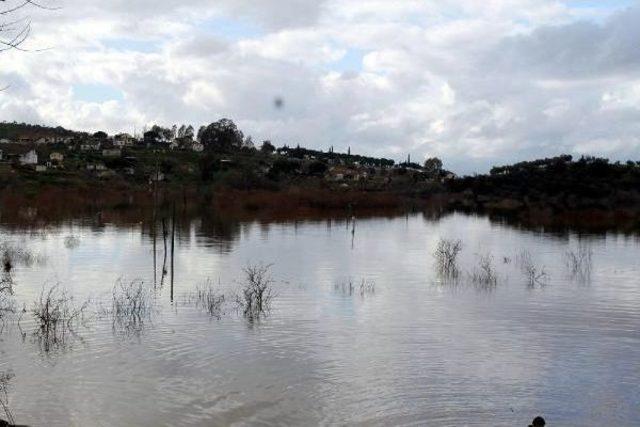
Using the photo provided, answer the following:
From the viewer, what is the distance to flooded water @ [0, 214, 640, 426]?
1316 cm

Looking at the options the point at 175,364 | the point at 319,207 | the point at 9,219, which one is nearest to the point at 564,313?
the point at 175,364

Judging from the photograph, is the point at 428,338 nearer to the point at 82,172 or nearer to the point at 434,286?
the point at 434,286

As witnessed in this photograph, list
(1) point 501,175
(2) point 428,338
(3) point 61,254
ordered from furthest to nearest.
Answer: (1) point 501,175
(3) point 61,254
(2) point 428,338

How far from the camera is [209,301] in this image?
22750 mm

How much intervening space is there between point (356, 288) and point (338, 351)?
10278 millimetres

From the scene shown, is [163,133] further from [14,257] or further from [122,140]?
[14,257]

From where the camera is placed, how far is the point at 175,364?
1608 centimetres

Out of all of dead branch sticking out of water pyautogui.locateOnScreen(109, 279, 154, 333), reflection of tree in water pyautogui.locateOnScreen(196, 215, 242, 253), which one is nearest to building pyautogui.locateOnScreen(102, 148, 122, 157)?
reflection of tree in water pyautogui.locateOnScreen(196, 215, 242, 253)

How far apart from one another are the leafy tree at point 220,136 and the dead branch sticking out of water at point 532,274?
139 metres

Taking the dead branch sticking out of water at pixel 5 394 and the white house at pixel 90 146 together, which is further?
the white house at pixel 90 146

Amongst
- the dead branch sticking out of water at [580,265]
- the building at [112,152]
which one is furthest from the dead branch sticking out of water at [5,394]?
the building at [112,152]

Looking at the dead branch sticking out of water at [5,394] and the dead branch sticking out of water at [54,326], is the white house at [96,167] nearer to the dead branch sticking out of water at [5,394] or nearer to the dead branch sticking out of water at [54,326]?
the dead branch sticking out of water at [54,326]

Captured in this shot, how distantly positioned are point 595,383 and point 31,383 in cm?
1201

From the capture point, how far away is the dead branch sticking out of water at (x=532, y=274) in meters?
29.7
